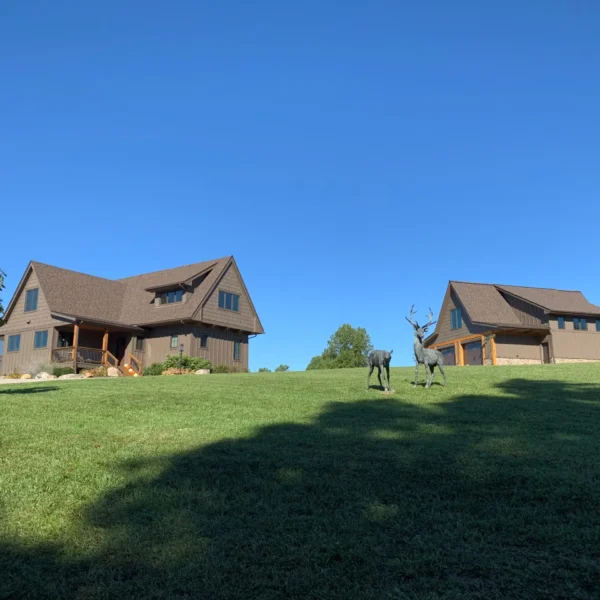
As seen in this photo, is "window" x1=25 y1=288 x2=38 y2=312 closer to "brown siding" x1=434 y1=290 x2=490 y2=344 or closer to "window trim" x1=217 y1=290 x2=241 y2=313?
"window trim" x1=217 y1=290 x2=241 y2=313

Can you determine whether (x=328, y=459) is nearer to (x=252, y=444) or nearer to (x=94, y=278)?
(x=252, y=444)

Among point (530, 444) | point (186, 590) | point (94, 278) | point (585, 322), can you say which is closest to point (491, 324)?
point (585, 322)

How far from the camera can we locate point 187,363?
114 ft

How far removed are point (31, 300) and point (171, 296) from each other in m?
9.47

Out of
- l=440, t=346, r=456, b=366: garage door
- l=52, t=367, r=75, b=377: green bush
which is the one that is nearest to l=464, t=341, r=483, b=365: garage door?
l=440, t=346, r=456, b=366: garage door

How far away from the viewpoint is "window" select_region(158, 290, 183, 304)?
39.0m

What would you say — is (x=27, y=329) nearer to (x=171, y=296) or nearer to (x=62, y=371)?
(x=62, y=371)

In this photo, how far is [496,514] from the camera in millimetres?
6176

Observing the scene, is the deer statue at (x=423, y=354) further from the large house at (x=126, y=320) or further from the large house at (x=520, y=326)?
the large house at (x=520, y=326)

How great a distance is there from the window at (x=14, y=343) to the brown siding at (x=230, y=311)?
13254 mm

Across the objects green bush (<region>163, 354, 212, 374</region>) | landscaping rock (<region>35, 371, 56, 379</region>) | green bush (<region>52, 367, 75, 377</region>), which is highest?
green bush (<region>163, 354, 212, 374</region>)

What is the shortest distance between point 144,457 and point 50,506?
1969 millimetres

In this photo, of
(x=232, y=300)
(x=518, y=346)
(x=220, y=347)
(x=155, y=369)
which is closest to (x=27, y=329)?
(x=155, y=369)

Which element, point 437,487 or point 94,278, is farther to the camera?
point 94,278
